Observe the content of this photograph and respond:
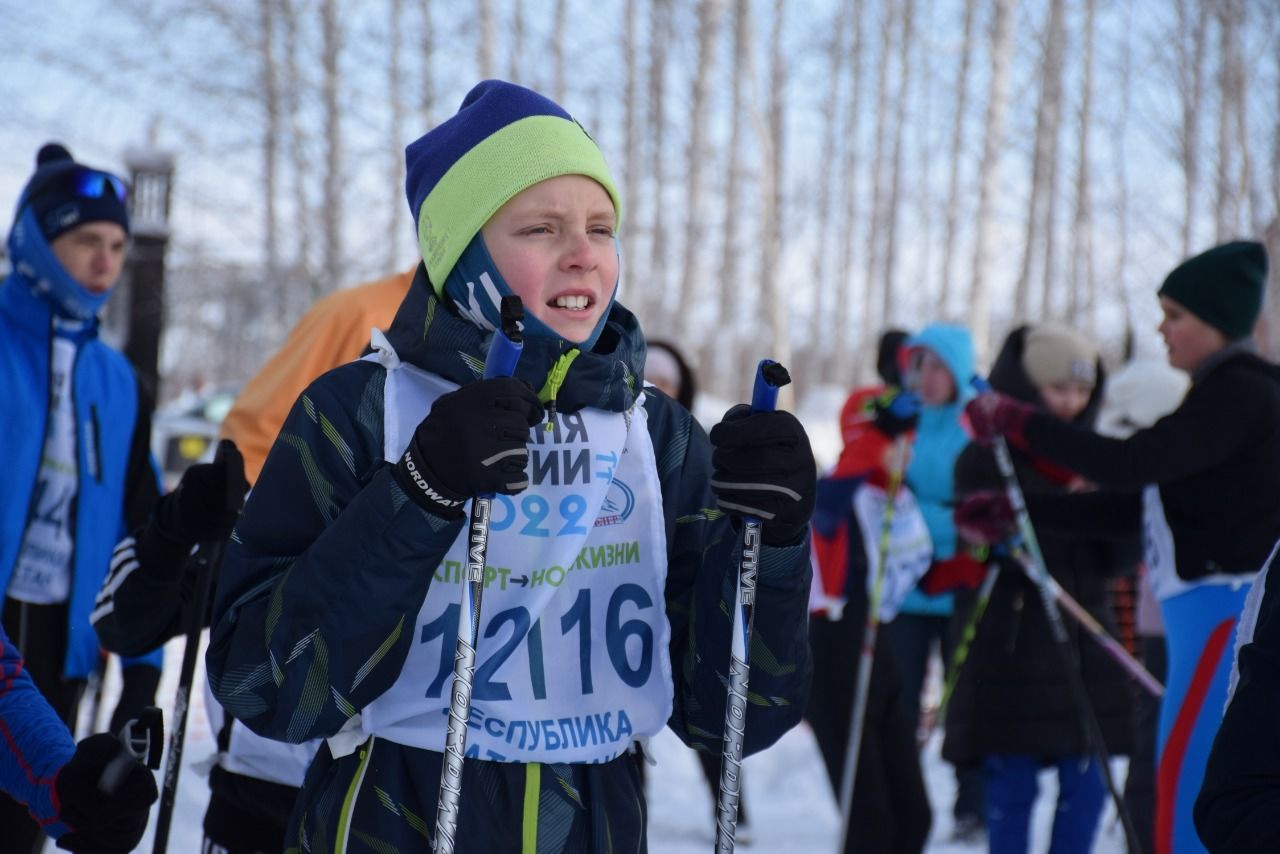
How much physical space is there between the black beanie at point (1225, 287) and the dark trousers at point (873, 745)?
1.69 metres

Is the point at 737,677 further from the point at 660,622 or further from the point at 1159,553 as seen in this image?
the point at 1159,553

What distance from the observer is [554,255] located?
187 cm

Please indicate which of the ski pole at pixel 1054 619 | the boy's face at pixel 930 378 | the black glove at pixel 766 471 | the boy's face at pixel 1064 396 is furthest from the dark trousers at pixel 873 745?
the black glove at pixel 766 471

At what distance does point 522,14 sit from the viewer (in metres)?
18.4

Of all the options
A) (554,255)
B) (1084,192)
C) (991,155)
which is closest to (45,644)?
(554,255)

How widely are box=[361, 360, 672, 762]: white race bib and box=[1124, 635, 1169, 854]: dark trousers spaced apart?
3348 millimetres

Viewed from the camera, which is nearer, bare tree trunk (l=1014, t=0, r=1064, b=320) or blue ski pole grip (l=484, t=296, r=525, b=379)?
blue ski pole grip (l=484, t=296, r=525, b=379)

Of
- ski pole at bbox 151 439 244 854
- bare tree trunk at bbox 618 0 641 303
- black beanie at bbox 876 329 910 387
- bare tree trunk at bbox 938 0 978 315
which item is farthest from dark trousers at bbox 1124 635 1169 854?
bare tree trunk at bbox 938 0 978 315

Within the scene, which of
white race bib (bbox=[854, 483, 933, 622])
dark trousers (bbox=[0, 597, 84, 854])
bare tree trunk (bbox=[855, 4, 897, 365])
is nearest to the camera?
dark trousers (bbox=[0, 597, 84, 854])

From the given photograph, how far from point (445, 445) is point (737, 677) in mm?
555

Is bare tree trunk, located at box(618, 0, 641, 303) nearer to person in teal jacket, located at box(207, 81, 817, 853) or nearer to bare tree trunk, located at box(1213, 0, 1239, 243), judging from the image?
bare tree trunk, located at box(1213, 0, 1239, 243)

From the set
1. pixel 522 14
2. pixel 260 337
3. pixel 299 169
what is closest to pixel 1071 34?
pixel 522 14

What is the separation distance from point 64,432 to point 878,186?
22.9 metres

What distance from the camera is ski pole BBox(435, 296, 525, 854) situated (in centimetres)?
A: 160
